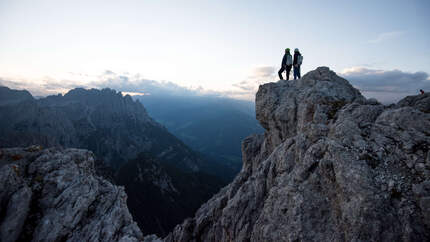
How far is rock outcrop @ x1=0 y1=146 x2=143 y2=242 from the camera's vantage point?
12773 mm

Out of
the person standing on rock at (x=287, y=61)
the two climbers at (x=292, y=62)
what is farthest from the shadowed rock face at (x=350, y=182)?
the person standing on rock at (x=287, y=61)

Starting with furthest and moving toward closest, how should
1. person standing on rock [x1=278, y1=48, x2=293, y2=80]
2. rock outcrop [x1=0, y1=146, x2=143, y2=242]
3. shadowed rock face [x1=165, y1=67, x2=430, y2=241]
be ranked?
person standing on rock [x1=278, y1=48, x2=293, y2=80]
rock outcrop [x1=0, y1=146, x2=143, y2=242]
shadowed rock face [x1=165, y1=67, x2=430, y2=241]

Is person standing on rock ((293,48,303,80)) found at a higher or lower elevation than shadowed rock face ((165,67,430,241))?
higher

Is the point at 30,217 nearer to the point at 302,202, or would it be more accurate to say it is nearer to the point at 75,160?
the point at 75,160

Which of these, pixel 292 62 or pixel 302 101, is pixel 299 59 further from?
pixel 302 101

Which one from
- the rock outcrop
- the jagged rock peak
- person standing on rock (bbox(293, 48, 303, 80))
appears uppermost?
person standing on rock (bbox(293, 48, 303, 80))

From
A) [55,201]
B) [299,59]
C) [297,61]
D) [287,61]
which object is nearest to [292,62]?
[297,61]

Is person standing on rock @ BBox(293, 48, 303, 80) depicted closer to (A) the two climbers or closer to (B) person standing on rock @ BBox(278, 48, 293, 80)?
(A) the two climbers

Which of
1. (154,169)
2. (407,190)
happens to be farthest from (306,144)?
(154,169)

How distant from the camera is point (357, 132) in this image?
1280cm

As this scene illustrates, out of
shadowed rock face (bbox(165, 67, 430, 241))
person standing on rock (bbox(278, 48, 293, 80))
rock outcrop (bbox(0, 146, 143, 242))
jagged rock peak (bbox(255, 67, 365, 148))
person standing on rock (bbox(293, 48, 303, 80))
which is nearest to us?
shadowed rock face (bbox(165, 67, 430, 241))

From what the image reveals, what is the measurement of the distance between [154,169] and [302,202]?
17640 centimetres

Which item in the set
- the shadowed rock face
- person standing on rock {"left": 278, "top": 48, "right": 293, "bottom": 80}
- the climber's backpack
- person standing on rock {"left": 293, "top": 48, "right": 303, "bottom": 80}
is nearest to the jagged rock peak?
the shadowed rock face

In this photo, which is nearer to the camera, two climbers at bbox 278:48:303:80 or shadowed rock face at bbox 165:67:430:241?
shadowed rock face at bbox 165:67:430:241
